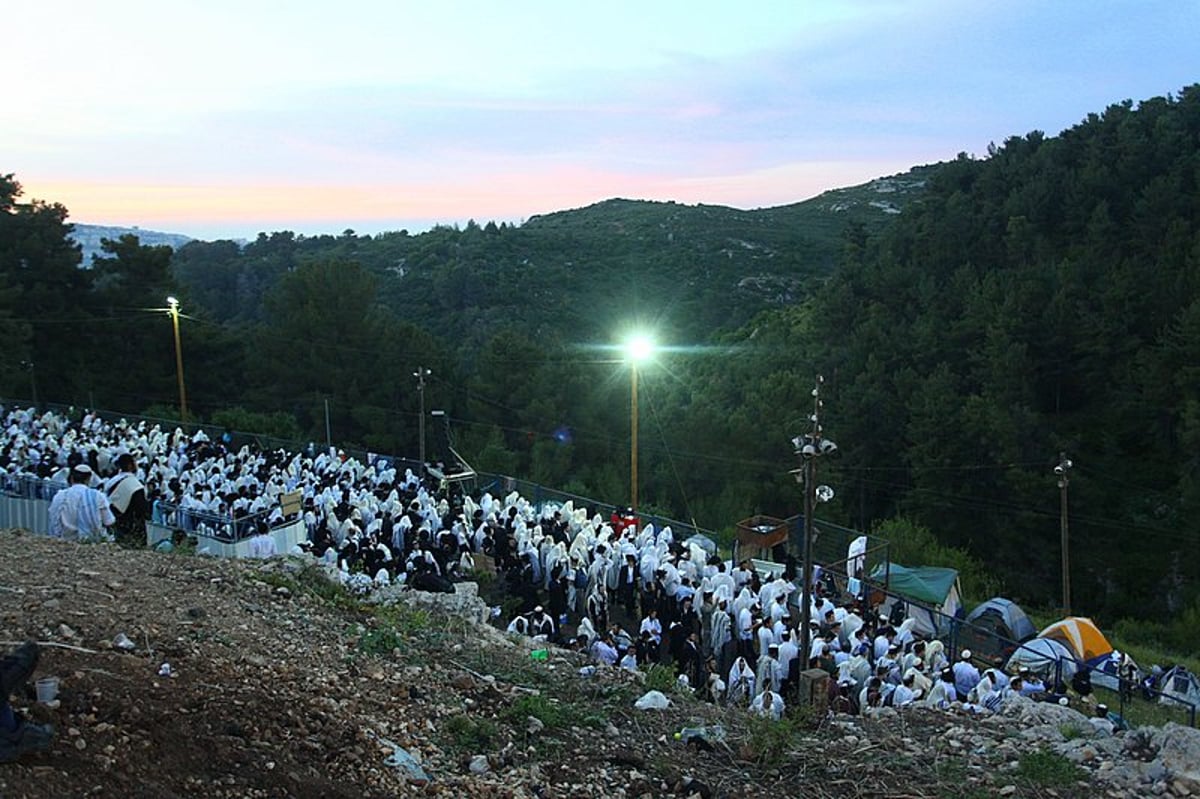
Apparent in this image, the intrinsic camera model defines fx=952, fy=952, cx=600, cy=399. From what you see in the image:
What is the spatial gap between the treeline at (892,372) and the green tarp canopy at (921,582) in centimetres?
1187

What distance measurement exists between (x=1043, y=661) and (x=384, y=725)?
39.3ft

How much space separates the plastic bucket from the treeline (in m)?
31.3

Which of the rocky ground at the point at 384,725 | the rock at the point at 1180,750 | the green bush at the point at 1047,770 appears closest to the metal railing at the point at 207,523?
the rocky ground at the point at 384,725

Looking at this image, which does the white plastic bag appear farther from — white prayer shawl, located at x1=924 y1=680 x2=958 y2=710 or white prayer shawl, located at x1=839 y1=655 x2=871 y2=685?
white prayer shawl, located at x1=839 y1=655 x2=871 y2=685

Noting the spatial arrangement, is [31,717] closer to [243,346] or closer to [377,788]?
[377,788]

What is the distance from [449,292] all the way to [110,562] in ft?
210

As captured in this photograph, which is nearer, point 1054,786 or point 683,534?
point 1054,786

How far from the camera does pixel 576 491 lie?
35125 millimetres

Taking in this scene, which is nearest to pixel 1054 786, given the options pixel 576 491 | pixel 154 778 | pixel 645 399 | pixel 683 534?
pixel 154 778

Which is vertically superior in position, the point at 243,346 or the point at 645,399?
the point at 243,346

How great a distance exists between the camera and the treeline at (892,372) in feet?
110

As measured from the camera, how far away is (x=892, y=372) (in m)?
40.0

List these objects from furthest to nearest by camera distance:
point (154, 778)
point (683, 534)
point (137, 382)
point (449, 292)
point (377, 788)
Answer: point (449, 292) < point (137, 382) < point (683, 534) < point (377, 788) < point (154, 778)

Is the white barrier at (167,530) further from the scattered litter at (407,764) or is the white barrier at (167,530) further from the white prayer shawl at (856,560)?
the white prayer shawl at (856,560)
